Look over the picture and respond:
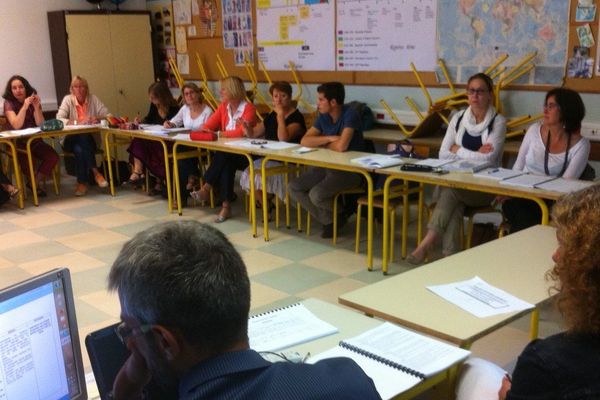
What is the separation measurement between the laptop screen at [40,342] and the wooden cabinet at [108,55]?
708cm

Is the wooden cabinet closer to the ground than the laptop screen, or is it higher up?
higher up

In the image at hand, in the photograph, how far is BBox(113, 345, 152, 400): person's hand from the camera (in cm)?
106

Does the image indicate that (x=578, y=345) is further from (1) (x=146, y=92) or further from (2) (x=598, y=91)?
(1) (x=146, y=92)

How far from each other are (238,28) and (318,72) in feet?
4.37

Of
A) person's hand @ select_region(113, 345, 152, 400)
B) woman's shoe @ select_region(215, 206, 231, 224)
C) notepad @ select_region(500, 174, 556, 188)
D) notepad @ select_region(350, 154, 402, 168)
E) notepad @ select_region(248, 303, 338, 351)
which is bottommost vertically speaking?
woman's shoe @ select_region(215, 206, 231, 224)

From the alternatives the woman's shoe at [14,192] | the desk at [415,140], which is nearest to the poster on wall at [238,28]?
the desk at [415,140]

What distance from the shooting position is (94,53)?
25.8 feet

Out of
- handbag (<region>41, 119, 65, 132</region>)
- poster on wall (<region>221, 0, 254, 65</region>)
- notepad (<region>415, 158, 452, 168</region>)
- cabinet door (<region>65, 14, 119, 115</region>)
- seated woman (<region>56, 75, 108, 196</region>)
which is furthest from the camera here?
cabinet door (<region>65, 14, 119, 115</region>)

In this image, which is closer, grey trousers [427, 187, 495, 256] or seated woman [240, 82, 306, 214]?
grey trousers [427, 187, 495, 256]

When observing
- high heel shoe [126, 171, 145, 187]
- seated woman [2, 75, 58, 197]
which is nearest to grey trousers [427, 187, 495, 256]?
high heel shoe [126, 171, 145, 187]

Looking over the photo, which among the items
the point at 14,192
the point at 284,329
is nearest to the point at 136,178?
the point at 14,192

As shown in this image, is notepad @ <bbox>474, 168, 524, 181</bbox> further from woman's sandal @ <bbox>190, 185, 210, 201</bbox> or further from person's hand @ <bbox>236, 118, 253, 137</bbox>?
woman's sandal @ <bbox>190, 185, 210, 201</bbox>

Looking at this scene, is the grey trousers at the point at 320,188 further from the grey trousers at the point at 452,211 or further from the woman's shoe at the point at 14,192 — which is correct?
the woman's shoe at the point at 14,192

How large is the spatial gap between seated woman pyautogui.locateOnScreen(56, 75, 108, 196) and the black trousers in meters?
1.53
